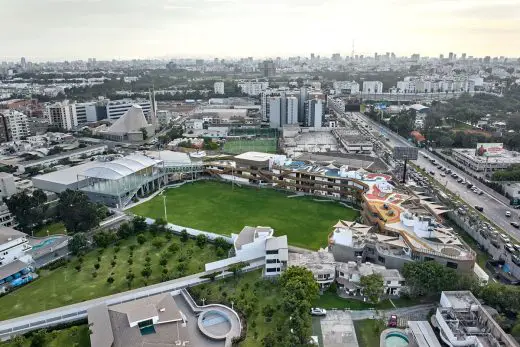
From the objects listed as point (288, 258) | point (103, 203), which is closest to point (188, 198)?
point (103, 203)

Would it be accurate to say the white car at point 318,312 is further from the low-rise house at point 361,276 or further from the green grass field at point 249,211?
the green grass field at point 249,211

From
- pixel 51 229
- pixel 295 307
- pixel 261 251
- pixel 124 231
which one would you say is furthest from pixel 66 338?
pixel 51 229

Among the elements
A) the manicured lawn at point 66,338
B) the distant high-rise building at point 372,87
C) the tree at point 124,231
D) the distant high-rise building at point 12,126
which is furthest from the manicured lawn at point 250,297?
the distant high-rise building at point 372,87

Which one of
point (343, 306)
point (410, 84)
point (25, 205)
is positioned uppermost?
point (410, 84)

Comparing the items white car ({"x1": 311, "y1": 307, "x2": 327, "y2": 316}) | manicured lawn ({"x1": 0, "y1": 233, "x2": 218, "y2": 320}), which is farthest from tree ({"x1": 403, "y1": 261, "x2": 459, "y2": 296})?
manicured lawn ({"x1": 0, "y1": 233, "x2": 218, "y2": 320})

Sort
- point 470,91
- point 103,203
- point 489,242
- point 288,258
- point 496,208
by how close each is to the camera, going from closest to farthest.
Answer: point 288,258 < point 489,242 < point 496,208 < point 103,203 < point 470,91

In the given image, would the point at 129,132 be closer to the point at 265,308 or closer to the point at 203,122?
the point at 203,122

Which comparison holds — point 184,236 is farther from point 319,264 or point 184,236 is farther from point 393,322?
point 393,322

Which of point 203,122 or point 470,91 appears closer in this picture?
point 203,122
